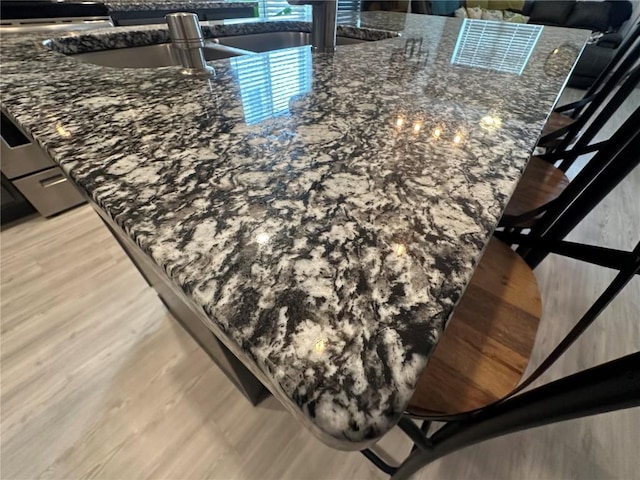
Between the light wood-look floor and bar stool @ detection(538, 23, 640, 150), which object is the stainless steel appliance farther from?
bar stool @ detection(538, 23, 640, 150)

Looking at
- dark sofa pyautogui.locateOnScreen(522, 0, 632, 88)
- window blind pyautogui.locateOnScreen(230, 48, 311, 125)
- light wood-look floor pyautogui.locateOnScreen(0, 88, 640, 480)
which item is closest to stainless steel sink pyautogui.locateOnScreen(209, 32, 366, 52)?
window blind pyautogui.locateOnScreen(230, 48, 311, 125)

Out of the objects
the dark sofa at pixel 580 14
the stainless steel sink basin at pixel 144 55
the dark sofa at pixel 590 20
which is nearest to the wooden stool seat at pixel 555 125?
the stainless steel sink basin at pixel 144 55

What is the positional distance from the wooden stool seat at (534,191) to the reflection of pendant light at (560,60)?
0.77 ft

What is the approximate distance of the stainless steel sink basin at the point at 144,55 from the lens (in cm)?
101

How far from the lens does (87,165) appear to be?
1.11ft

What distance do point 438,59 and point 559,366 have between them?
4.00 ft

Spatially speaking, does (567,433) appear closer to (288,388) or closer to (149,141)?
(288,388)

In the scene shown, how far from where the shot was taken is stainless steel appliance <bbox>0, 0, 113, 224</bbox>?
123 centimetres

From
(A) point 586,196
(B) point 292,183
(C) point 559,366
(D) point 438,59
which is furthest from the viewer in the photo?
(C) point 559,366

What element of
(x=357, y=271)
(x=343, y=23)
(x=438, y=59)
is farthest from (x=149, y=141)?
(x=343, y=23)

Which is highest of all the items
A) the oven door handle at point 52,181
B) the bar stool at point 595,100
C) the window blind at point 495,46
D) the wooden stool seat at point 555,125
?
the window blind at point 495,46

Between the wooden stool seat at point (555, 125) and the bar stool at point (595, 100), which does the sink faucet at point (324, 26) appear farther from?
the wooden stool seat at point (555, 125)

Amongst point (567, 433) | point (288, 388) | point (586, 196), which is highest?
point (288, 388)

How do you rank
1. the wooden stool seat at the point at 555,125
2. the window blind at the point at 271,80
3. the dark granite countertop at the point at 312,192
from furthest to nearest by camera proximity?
the wooden stool seat at the point at 555,125 < the window blind at the point at 271,80 < the dark granite countertop at the point at 312,192
